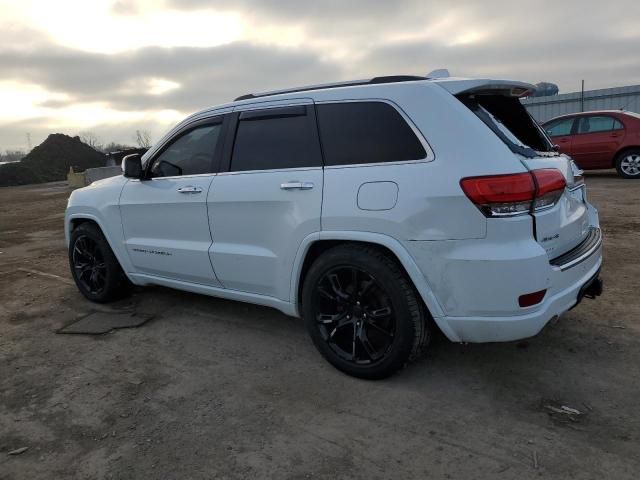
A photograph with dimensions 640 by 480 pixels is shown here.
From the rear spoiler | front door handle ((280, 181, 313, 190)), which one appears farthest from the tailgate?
front door handle ((280, 181, 313, 190))

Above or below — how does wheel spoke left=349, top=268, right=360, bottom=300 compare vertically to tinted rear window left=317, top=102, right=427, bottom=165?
below

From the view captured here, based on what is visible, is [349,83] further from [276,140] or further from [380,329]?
[380,329]

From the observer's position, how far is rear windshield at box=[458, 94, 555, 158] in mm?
3021

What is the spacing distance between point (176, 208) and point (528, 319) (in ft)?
9.04

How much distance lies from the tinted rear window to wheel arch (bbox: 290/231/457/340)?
0.47m

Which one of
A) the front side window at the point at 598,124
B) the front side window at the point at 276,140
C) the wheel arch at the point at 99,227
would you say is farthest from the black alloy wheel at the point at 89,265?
the front side window at the point at 598,124

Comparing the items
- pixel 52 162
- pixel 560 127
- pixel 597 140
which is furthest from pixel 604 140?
pixel 52 162

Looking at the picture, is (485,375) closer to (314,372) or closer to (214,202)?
(314,372)

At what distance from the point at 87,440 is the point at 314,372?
141 cm

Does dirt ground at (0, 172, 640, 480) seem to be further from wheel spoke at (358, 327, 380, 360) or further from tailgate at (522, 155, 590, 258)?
tailgate at (522, 155, 590, 258)

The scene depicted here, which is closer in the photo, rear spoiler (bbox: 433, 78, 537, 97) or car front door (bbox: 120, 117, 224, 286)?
rear spoiler (bbox: 433, 78, 537, 97)

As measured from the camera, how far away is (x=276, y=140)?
11.9ft

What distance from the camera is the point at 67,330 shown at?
4438 millimetres

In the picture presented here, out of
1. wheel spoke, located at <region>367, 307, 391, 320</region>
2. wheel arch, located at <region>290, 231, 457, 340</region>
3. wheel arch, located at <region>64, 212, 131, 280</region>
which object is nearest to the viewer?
wheel arch, located at <region>290, 231, 457, 340</region>
